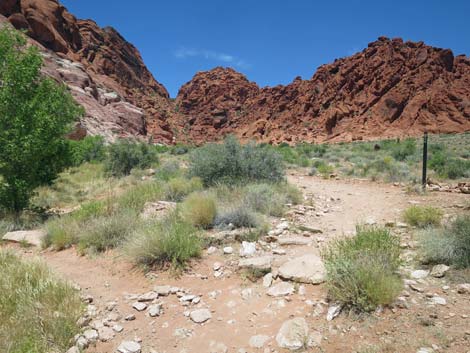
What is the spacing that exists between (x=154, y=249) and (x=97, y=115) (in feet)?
134

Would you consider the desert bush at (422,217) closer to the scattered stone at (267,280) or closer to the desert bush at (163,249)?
the scattered stone at (267,280)

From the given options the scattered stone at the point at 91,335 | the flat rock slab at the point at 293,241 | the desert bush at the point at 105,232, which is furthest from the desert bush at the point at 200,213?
the scattered stone at the point at 91,335

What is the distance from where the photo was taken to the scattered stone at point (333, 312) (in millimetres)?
2680

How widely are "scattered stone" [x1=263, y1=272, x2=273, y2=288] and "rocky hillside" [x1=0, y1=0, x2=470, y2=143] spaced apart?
29007mm

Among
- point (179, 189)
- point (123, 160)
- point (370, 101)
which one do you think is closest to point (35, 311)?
point (179, 189)

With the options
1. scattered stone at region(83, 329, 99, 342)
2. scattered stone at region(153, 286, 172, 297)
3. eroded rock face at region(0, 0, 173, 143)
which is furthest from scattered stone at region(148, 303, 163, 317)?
eroded rock face at region(0, 0, 173, 143)

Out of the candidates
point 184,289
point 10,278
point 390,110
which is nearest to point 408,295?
point 184,289

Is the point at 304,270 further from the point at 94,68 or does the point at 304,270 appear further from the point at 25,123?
the point at 94,68

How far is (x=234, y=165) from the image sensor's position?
340 inches

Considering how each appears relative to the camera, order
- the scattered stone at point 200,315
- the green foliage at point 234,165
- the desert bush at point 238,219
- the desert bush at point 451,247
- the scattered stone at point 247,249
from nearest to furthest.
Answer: the scattered stone at point 200,315
the desert bush at point 451,247
the scattered stone at point 247,249
the desert bush at point 238,219
the green foliage at point 234,165

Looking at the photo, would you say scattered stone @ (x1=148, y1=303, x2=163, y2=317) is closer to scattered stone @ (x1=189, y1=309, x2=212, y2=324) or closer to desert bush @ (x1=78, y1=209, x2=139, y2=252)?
scattered stone @ (x1=189, y1=309, x2=212, y2=324)

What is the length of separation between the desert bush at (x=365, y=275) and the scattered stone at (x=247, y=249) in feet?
3.79

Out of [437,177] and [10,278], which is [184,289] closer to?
[10,278]

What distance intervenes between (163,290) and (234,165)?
18.1 ft
